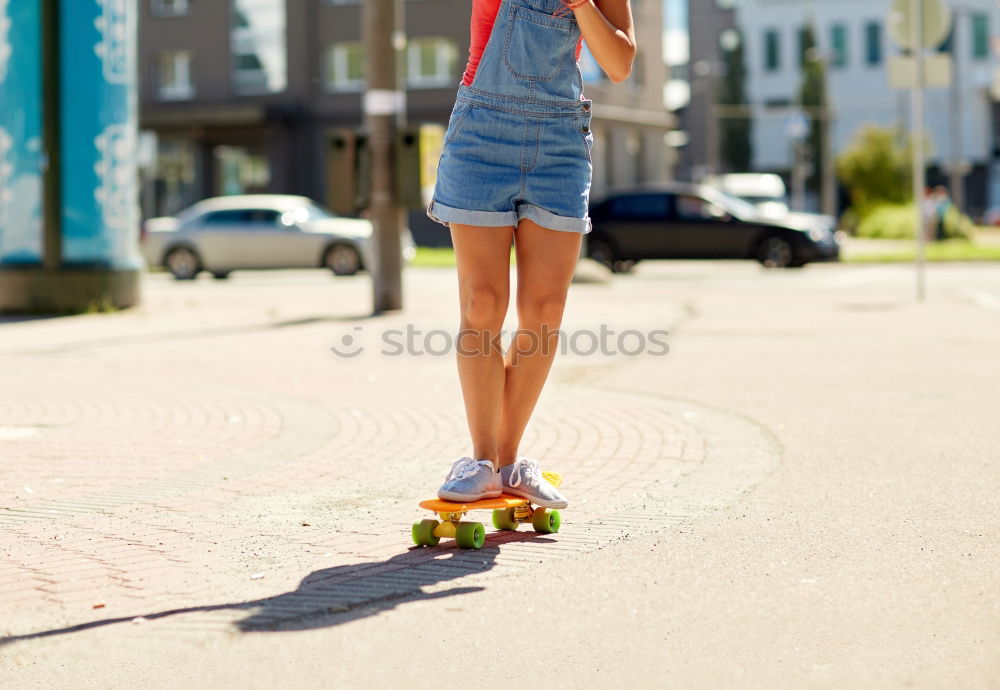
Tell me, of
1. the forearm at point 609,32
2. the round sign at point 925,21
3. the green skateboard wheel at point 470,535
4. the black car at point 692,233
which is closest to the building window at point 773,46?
the black car at point 692,233

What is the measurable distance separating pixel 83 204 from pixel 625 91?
38207 millimetres

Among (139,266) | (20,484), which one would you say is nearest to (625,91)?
(139,266)

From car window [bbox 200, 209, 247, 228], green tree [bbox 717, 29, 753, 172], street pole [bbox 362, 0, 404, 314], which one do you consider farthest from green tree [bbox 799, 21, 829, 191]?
street pole [bbox 362, 0, 404, 314]

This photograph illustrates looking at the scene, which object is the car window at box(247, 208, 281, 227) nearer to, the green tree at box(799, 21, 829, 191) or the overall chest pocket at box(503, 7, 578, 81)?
the overall chest pocket at box(503, 7, 578, 81)

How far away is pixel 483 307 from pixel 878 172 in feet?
165

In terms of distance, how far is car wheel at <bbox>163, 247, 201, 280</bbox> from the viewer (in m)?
26.2

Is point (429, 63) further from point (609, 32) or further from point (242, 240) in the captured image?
point (609, 32)

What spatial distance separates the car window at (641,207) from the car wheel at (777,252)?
188 cm

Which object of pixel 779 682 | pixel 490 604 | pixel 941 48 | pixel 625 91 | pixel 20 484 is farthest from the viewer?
pixel 941 48

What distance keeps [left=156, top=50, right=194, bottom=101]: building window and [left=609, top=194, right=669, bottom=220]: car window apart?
23.9m

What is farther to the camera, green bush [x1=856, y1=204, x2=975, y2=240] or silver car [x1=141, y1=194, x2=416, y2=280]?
green bush [x1=856, y1=204, x2=975, y2=240]

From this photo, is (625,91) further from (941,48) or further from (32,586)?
(32,586)

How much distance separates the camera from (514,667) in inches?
125

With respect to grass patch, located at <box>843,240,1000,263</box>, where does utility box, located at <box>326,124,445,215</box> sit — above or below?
above
